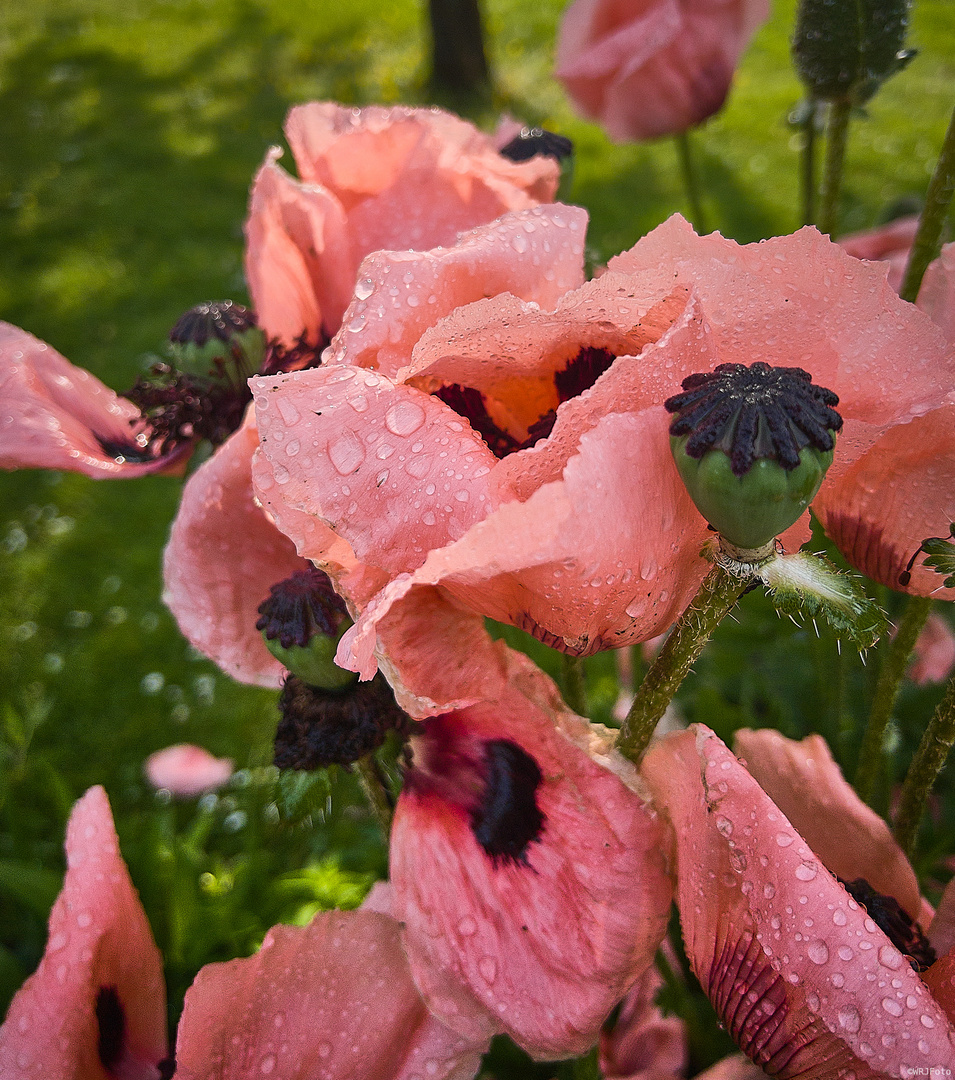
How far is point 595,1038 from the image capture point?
54 centimetres

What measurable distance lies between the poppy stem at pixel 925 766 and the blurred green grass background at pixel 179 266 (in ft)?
0.72

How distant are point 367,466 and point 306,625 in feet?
0.55

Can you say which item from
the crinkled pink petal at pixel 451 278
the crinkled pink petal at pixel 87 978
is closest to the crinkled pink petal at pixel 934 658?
the crinkled pink petal at pixel 451 278

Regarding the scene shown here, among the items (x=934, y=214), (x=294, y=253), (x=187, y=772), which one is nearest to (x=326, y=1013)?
(x=294, y=253)

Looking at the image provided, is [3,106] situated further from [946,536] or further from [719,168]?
[946,536]

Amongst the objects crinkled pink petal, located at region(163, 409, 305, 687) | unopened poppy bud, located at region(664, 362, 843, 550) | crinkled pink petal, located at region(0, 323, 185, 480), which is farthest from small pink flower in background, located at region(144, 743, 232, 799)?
unopened poppy bud, located at region(664, 362, 843, 550)

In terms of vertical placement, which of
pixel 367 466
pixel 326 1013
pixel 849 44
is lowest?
pixel 326 1013

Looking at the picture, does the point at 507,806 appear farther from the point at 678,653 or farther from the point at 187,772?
the point at 187,772

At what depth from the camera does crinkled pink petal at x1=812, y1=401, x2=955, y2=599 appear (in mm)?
500

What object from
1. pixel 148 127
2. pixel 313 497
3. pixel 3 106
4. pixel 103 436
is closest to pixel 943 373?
pixel 313 497

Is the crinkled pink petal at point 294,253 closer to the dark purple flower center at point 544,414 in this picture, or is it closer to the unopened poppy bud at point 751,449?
the dark purple flower center at point 544,414

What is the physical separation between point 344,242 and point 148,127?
15.4 ft

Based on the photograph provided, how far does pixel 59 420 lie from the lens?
0.66 meters

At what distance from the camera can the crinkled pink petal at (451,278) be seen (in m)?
0.49
